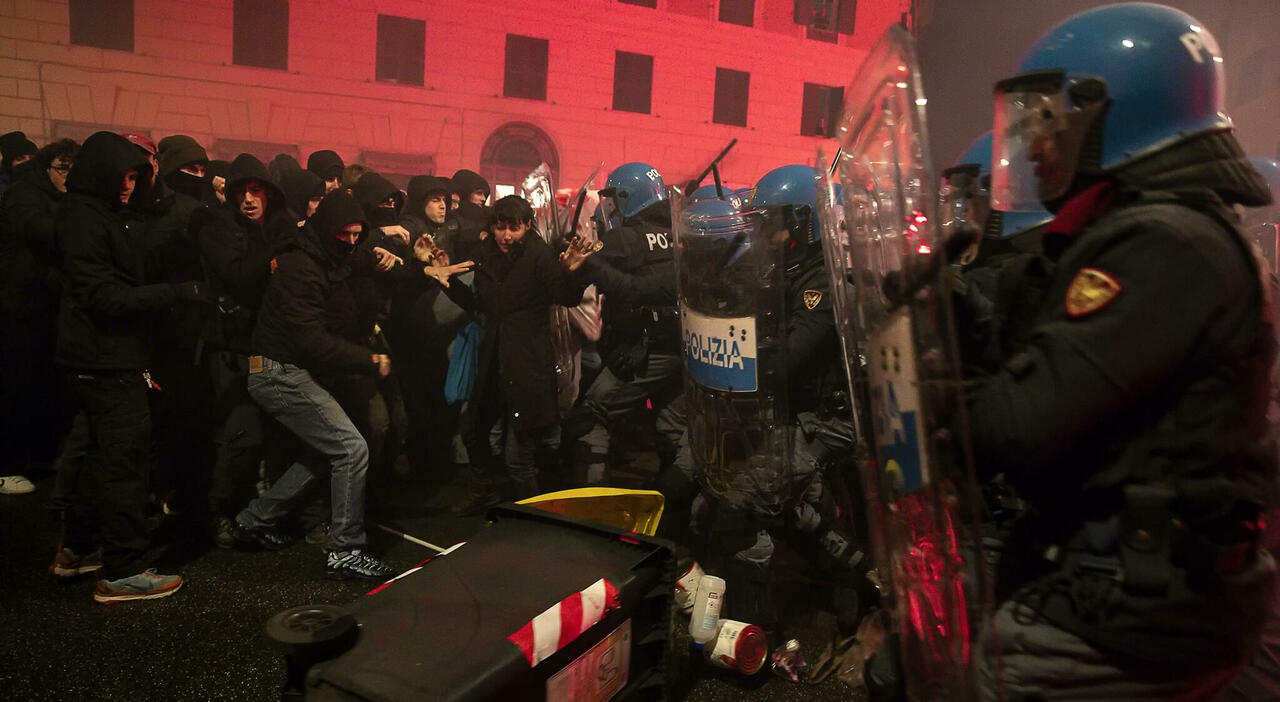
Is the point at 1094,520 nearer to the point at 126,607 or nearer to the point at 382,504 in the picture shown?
the point at 126,607

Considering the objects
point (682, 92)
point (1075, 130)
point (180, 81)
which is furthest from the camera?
point (682, 92)

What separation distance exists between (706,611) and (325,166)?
4.84m

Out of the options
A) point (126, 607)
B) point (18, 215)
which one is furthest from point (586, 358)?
point (18, 215)

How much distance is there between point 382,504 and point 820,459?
297 cm

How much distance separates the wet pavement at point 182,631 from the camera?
2828 millimetres

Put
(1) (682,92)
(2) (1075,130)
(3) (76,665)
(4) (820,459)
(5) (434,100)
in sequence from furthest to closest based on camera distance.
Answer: (1) (682,92) → (5) (434,100) → (4) (820,459) → (3) (76,665) → (2) (1075,130)

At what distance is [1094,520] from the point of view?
4.38 ft

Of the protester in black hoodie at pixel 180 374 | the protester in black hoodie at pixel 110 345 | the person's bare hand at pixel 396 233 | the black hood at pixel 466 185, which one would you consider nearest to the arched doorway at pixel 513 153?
the black hood at pixel 466 185

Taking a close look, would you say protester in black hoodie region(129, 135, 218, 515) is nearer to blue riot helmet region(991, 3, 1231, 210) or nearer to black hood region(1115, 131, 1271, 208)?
blue riot helmet region(991, 3, 1231, 210)

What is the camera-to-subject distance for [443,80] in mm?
9242

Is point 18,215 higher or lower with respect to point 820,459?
higher

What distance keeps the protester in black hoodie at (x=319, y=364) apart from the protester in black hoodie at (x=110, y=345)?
17.8 inches

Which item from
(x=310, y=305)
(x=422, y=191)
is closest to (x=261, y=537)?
(x=310, y=305)

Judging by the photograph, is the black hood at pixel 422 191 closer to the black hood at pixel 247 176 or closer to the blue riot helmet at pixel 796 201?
the black hood at pixel 247 176
